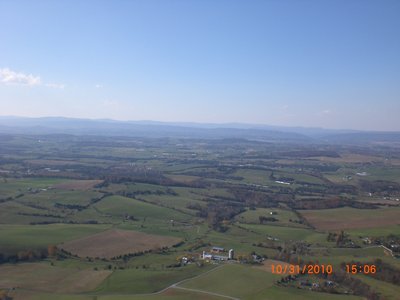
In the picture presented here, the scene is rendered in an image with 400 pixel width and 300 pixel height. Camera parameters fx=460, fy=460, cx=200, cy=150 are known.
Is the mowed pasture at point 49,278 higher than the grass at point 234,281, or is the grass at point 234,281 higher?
the grass at point 234,281

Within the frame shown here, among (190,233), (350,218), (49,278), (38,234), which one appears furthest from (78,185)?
(350,218)

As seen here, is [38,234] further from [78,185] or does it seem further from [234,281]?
[78,185]

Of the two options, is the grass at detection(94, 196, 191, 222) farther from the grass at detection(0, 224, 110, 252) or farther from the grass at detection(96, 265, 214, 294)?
the grass at detection(96, 265, 214, 294)
